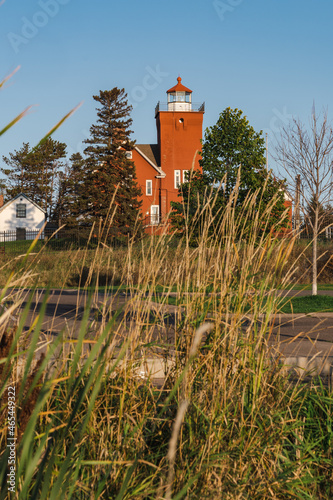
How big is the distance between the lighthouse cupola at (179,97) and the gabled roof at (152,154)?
17.5ft

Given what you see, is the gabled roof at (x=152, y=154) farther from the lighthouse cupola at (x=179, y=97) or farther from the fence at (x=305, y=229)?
the fence at (x=305, y=229)

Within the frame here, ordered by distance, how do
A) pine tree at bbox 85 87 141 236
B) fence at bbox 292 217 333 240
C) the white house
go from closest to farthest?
fence at bbox 292 217 333 240
pine tree at bbox 85 87 141 236
the white house

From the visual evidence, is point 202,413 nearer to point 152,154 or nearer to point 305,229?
point 305,229

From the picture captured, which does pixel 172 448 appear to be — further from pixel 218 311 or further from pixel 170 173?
pixel 170 173

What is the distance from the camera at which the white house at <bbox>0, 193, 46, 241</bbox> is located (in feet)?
176

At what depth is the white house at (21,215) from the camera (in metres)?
53.6

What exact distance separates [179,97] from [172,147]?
5487 mm

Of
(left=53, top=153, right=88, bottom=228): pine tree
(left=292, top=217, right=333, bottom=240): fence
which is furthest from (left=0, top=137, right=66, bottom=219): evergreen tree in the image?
(left=292, top=217, right=333, bottom=240): fence

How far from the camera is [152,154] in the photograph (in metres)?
55.0

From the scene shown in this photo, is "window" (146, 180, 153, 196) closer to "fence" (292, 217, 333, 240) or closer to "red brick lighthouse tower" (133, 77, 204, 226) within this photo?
"red brick lighthouse tower" (133, 77, 204, 226)

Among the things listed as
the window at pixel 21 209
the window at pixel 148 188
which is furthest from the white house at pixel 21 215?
the window at pixel 148 188

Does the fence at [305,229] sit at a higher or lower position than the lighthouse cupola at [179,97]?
lower

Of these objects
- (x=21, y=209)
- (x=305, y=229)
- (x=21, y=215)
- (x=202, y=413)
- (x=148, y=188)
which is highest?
(x=148, y=188)

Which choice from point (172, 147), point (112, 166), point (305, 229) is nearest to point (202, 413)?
point (305, 229)
